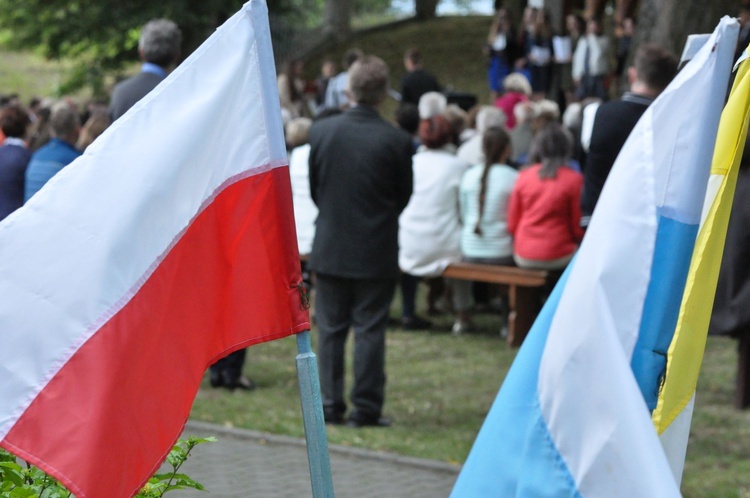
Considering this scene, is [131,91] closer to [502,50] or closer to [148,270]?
[148,270]

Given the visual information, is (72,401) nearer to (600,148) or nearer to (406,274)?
(600,148)

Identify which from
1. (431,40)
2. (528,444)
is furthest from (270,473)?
(431,40)

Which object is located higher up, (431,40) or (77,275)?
(77,275)

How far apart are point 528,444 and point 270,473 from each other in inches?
152

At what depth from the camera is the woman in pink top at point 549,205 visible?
9.84 m

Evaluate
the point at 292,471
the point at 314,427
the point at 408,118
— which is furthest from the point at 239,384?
the point at 314,427

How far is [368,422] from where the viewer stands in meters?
7.88

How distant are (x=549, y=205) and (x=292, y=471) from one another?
3.89 m

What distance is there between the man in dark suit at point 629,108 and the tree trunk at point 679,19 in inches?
306

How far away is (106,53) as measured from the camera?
93.7 ft

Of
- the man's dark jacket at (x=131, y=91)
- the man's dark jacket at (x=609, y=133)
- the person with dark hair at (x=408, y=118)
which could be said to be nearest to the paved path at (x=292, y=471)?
the man's dark jacket at (x=609, y=133)

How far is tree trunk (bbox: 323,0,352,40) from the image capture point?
34156mm

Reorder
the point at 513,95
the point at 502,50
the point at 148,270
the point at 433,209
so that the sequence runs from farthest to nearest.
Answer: the point at 502,50, the point at 513,95, the point at 433,209, the point at 148,270

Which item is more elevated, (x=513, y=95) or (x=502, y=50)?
(x=513, y=95)
